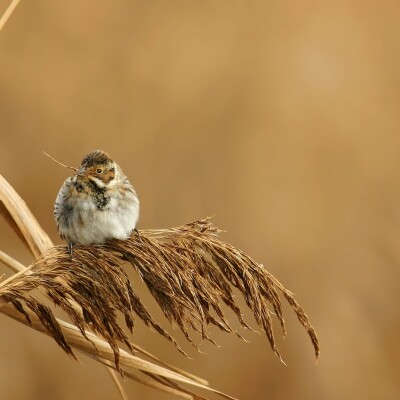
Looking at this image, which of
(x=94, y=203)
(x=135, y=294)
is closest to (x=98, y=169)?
(x=94, y=203)

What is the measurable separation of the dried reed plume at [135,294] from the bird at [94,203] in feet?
0.61

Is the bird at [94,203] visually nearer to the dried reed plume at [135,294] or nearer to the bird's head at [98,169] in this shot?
the bird's head at [98,169]

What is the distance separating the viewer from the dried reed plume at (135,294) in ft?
5.12

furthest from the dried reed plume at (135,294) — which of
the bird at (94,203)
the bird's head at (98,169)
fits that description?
the bird's head at (98,169)

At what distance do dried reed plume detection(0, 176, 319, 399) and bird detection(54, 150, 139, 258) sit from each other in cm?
19

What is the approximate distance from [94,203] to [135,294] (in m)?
0.47

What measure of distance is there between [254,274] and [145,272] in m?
0.21

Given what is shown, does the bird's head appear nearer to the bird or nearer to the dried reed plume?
the bird

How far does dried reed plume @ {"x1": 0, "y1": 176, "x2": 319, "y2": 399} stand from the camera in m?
1.56

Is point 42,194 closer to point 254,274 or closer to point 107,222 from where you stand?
point 107,222

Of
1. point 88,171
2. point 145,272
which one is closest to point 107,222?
point 88,171

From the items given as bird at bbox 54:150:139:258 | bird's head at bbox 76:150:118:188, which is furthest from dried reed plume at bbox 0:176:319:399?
bird's head at bbox 76:150:118:188

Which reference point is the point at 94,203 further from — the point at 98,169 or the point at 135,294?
the point at 135,294

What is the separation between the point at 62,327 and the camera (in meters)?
1.65
